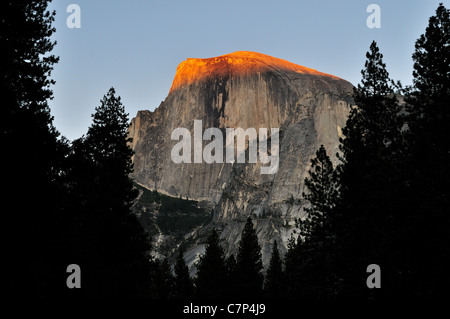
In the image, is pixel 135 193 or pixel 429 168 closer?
pixel 429 168

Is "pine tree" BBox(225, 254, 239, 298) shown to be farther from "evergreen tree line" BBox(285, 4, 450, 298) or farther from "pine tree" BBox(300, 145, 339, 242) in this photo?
"evergreen tree line" BBox(285, 4, 450, 298)

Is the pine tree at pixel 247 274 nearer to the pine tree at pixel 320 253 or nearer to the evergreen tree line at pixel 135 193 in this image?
the evergreen tree line at pixel 135 193

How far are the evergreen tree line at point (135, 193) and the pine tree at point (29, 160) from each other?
0.04 m

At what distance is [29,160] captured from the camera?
17266 mm

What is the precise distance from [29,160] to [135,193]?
61.2 ft

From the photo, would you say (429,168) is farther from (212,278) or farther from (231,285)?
(231,285)

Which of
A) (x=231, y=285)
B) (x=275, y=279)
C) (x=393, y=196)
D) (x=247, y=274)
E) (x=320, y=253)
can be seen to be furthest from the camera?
(x=275, y=279)

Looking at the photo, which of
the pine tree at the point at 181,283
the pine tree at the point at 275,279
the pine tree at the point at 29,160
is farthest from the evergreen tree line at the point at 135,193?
the pine tree at the point at 181,283

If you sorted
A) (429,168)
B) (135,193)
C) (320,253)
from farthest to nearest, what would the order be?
(135,193) → (320,253) → (429,168)

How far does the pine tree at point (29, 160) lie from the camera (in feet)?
54.6

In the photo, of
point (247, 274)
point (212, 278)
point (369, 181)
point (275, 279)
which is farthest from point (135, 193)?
point (275, 279)

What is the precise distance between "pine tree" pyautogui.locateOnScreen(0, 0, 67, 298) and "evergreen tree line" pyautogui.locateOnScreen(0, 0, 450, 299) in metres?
0.04

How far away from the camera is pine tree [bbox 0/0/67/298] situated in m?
16.7
